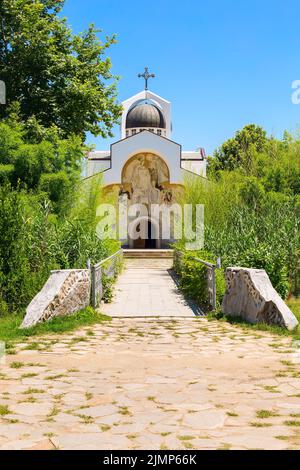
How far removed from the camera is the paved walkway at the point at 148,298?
1078 centimetres

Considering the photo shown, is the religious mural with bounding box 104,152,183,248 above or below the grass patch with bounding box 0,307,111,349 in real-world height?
above

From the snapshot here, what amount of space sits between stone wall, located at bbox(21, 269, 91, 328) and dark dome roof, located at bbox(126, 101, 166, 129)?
101 ft

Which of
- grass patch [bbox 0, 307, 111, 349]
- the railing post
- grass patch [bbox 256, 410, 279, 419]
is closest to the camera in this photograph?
grass patch [bbox 256, 410, 279, 419]

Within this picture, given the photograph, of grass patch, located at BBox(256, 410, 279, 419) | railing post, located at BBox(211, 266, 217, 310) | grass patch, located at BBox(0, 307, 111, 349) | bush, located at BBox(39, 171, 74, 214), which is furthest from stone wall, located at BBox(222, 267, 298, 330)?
bush, located at BBox(39, 171, 74, 214)

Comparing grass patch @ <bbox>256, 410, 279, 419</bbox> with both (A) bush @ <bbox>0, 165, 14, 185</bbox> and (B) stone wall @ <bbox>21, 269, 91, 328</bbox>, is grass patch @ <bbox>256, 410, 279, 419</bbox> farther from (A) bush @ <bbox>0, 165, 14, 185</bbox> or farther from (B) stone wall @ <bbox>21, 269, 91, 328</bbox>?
(A) bush @ <bbox>0, 165, 14, 185</bbox>

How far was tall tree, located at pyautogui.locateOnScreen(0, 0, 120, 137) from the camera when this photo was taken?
22.2m

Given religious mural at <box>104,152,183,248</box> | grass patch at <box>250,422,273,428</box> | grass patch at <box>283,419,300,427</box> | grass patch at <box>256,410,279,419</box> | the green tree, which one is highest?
the green tree

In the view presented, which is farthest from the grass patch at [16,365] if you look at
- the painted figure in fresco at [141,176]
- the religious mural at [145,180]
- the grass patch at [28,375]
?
the painted figure in fresco at [141,176]

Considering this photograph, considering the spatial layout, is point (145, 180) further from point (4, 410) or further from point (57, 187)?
point (4, 410)

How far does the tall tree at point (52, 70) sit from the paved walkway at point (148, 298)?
26.5ft

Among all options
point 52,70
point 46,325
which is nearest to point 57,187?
point 52,70

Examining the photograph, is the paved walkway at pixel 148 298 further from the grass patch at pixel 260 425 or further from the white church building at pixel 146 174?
the white church building at pixel 146 174

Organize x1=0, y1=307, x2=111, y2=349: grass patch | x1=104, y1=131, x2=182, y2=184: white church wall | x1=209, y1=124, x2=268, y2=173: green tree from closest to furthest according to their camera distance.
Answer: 1. x1=0, y1=307, x2=111, y2=349: grass patch
2. x1=104, y1=131, x2=182, y2=184: white church wall
3. x1=209, y1=124, x2=268, y2=173: green tree
